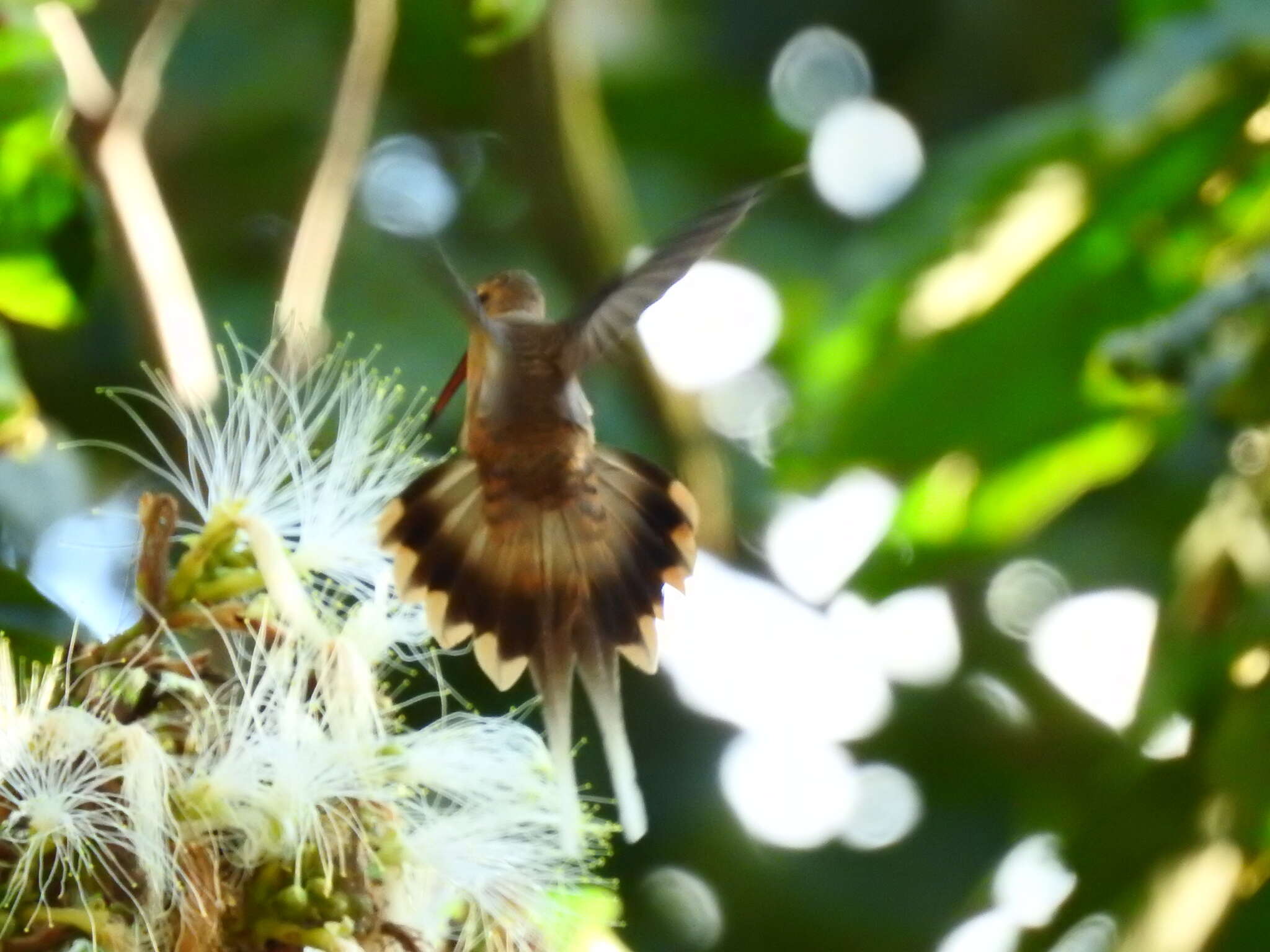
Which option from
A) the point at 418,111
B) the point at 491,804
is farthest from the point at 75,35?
the point at 418,111

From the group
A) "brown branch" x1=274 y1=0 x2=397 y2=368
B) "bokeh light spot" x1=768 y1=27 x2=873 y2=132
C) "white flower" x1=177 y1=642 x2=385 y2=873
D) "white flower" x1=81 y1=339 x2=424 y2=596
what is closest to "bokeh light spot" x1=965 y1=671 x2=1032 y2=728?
"bokeh light spot" x1=768 y1=27 x2=873 y2=132

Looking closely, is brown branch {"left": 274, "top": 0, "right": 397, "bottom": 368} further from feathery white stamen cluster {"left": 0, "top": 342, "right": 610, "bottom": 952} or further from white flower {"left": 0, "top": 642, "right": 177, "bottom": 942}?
white flower {"left": 0, "top": 642, "right": 177, "bottom": 942}

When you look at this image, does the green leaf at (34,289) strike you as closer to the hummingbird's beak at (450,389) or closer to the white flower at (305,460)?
the white flower at (305,460)

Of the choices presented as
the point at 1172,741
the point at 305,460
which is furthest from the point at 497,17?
the point at 1172,741

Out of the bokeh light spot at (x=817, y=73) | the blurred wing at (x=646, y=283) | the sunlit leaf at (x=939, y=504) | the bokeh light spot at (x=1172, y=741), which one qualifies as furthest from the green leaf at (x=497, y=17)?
the bokeh light spot at (x=817, y=73)

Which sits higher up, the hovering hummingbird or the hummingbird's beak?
the hummingbird's beak

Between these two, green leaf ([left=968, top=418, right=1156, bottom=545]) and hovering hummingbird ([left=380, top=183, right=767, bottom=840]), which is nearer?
hovering hummingbird ([left=380, top=183, right=767, bottom=840])
